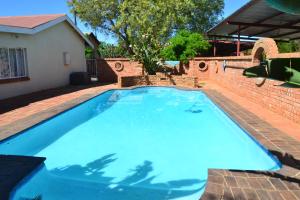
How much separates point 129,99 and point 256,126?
890 cm

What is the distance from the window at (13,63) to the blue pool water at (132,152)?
4295 millimetres

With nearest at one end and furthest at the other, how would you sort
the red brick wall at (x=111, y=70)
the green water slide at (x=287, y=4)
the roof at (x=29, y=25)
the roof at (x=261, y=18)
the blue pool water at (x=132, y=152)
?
the green water slide at (x=287, y=4) < the blue pool water at (x=132, y=152) < the roof at (x=261, y=18) < the roof at (x=29, y=25) < the red brick wall at (x=111, y=70)

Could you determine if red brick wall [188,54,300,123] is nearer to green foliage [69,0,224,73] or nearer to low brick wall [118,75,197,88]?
low brick wall [118,75,197,88]

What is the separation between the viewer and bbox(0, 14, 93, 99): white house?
13648 millimetres

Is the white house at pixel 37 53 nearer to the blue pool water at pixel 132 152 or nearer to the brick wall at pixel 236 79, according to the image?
the brick wall at pixel 236 79

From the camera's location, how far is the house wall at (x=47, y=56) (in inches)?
551

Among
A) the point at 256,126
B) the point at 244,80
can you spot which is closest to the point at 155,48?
the point at 244,80

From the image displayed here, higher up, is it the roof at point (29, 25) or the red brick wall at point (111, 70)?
the roof at point (29, 25)

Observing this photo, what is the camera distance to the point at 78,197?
4.98m

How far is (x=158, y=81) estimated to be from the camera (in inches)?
782

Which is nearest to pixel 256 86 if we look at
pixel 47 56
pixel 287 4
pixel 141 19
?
pixel 287 4

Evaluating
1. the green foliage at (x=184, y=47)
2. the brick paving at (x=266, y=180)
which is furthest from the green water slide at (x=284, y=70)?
the green foliage at (x=184, y=47)

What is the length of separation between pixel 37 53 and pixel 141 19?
39.2 ft

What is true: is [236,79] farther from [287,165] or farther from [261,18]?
[287,165]
